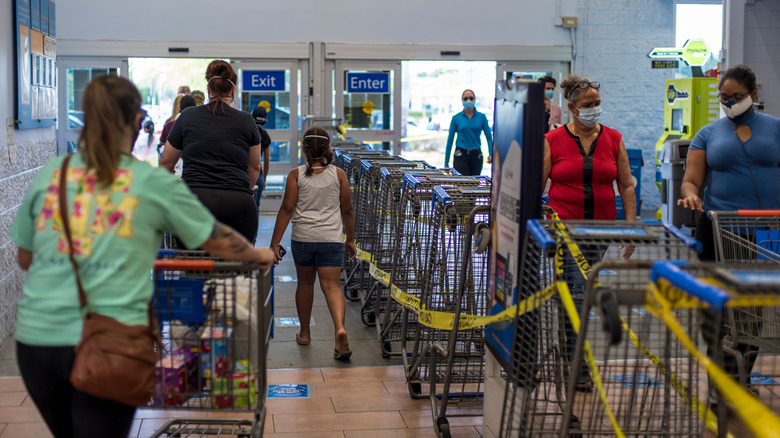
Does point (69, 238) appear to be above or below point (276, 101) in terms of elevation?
below

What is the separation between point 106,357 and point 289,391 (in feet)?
8.82

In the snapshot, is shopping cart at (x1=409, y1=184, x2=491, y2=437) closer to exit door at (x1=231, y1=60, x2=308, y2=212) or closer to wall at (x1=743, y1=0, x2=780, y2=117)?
wall at (x1=743, y1=0, x2=780, y2=117)

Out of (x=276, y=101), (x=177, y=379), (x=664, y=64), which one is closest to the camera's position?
(x=177, y=379)

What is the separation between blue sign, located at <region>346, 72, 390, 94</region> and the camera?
1359cm

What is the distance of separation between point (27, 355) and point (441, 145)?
44.2ft

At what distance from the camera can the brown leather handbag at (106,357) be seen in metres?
2.28

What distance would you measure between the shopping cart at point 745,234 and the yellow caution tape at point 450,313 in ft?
4.17

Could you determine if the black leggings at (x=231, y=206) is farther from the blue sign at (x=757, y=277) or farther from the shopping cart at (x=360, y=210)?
the blue sign at (x=757, y=277)

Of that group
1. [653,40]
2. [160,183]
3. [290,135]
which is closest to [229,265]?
[160,183]

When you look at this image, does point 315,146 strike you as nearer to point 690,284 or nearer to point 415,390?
point 415,390

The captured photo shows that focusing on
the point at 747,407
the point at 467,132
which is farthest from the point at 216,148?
the point at 467,132

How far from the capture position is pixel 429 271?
14.8ft

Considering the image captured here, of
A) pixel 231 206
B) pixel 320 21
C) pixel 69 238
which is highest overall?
pixel 320 21

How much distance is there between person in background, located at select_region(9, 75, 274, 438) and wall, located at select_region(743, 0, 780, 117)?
6.94 m
